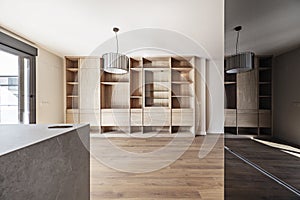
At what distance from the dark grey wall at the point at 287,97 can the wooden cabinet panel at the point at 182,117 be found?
4731mm

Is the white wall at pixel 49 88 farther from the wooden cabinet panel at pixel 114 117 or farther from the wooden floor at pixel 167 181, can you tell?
the wooden floor at pixel 167 181

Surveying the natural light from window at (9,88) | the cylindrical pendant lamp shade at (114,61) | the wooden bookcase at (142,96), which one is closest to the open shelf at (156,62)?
the wooden bookcase at (142,96)

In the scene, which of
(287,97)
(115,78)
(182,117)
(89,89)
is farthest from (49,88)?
(287,97)

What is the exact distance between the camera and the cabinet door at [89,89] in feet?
19.7

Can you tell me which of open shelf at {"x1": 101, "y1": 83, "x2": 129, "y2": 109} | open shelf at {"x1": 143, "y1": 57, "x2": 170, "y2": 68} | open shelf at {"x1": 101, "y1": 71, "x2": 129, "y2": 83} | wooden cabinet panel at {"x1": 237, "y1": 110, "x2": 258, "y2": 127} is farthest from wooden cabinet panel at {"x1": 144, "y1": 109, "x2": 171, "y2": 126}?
wooden cabinet panel at {"x1": 237, "y1": 110, "x2": 258, "y2": 127}

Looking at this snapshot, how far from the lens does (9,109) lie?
14.1ft

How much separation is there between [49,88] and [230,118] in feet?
17.1

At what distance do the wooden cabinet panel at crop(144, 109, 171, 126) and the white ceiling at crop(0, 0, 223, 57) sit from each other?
2.11 m

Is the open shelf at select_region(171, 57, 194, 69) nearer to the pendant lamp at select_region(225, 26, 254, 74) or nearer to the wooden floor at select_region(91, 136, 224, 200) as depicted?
the wooden floor at select_region(91, 136, 224, 200)

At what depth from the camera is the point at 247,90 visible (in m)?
1.28

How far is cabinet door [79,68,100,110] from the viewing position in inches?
237

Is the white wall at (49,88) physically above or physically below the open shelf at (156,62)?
below

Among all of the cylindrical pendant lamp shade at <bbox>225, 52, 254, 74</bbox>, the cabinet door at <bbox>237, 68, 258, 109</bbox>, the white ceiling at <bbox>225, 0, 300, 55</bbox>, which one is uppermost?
the white ceiling at <bbox>225, 0, 300, 55</bbox>

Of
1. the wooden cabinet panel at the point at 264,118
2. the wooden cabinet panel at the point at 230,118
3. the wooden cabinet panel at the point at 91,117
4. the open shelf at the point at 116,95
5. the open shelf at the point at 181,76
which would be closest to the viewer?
the wooden cabinet panel at the point at 264,118
